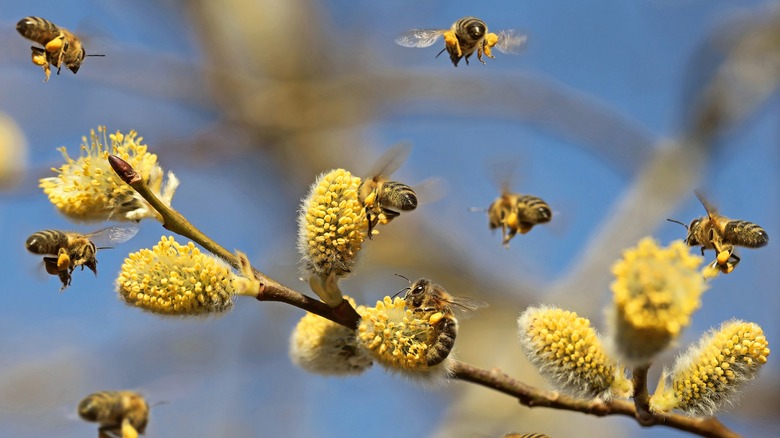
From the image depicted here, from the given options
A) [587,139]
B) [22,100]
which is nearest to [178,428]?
[22,100]

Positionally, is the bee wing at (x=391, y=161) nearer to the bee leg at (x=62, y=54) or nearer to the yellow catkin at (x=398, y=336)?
the yellow catkin at (x=398, y=336)

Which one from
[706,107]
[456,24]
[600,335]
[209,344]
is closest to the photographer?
[600,335]

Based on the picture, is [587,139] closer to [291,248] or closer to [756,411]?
[756,411]

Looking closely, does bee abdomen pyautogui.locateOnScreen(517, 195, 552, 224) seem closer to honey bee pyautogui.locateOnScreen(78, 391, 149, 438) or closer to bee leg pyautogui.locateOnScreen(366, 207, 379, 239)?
bee leg pyautogui.locateOnScreen(366, 207, 379, 239)

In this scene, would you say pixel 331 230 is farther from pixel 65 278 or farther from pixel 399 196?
pixel 65 278

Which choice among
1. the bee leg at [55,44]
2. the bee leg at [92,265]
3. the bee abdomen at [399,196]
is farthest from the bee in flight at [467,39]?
the bee leg at [92,265]

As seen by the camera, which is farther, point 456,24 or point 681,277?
point 456,24
